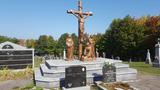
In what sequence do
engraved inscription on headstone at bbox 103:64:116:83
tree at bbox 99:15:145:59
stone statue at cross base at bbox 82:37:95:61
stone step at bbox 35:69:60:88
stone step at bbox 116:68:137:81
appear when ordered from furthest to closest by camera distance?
1. tree at bbox 99:15:145:59
2. stone statue at cross base at bbox 82:37:95:61
3. stone step at bbox 116:68:137:81
4. engraved inscription on headstone at bbox 103:64:116:83
5. stone step at bbox 35:69:60:88

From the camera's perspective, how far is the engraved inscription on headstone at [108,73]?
14.9 metres

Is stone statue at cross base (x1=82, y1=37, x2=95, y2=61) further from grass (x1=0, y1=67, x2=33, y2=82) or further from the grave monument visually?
grass (x1=0, y1=67, x2=33, y2=82)

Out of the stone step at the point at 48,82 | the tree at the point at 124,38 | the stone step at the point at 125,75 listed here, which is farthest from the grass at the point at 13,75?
the tree at the point at 124,38

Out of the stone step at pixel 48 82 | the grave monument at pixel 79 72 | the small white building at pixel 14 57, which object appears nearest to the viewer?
the grave monument at pixel 79 72

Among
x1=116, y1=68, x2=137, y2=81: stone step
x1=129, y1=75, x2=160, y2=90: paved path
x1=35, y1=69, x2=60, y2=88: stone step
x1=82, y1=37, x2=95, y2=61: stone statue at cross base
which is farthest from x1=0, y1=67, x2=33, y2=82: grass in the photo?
x1=129, y1=75, x2=160, y2=90: paved path

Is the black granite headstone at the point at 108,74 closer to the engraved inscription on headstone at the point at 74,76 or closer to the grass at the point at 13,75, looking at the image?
the engraved inscription on headstone at the point at 74,76

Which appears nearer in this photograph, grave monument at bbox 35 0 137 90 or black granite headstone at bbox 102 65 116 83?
grave monument at bbox 35 0 137 90

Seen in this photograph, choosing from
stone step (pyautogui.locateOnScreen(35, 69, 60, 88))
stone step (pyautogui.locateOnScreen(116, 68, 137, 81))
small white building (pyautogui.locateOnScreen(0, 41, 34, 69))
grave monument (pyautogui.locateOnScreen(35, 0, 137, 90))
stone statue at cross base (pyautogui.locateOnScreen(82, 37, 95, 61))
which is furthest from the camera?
small white building (pyautogui.locateOnScreen(0, 41, 34, 69))

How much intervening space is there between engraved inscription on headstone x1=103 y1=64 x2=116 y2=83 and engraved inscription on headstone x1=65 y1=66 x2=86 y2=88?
1718 millimetres

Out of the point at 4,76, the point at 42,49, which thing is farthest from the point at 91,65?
the point at 42,49

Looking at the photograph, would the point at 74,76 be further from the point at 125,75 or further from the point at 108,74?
the point at 125,75

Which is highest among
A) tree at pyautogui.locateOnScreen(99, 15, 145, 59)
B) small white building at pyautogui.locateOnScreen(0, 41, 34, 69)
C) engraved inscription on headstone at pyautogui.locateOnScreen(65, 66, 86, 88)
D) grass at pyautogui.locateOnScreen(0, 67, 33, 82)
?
tree at pyautogui.locateOnScreen(99, 15, 145, 59)

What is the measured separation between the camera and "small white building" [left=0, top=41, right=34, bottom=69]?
23781mm

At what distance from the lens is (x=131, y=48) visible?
52188 mm
